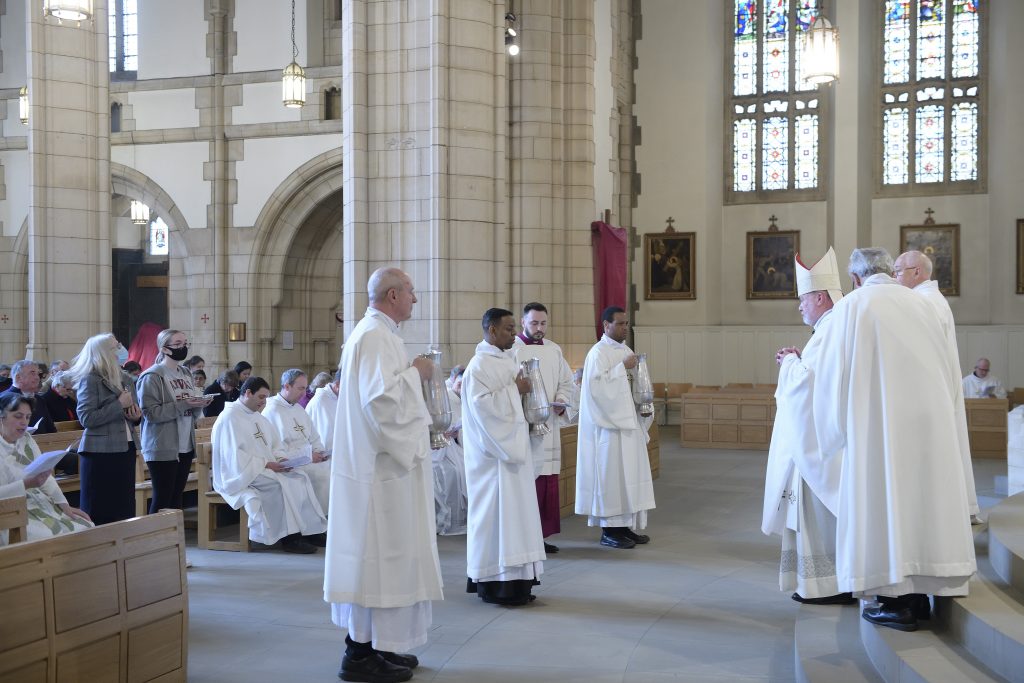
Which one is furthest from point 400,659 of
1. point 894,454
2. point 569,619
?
point 894,454

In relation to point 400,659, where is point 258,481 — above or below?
above

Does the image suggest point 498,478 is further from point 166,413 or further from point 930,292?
point 930,292

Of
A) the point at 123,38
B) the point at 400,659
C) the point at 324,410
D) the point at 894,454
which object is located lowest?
the point at 400,659

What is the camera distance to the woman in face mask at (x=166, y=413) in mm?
7402

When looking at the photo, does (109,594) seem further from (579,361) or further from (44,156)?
(579,361)

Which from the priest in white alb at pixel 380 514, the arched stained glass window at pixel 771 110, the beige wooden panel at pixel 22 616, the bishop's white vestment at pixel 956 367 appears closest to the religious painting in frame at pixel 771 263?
the arched stained glass window at pixel 771 110

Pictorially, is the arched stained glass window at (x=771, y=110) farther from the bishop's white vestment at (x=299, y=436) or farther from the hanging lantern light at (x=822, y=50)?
the bishop's white vestment at (x=299, y=436)

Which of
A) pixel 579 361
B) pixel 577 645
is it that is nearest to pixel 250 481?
pixel 577 645

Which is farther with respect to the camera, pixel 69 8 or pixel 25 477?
pixel 69 8

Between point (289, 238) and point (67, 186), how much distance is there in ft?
25.4

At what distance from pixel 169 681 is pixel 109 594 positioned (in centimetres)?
56

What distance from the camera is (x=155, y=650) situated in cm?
450

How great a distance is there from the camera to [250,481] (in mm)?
7824

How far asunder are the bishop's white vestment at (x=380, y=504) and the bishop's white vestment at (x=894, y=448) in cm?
180
